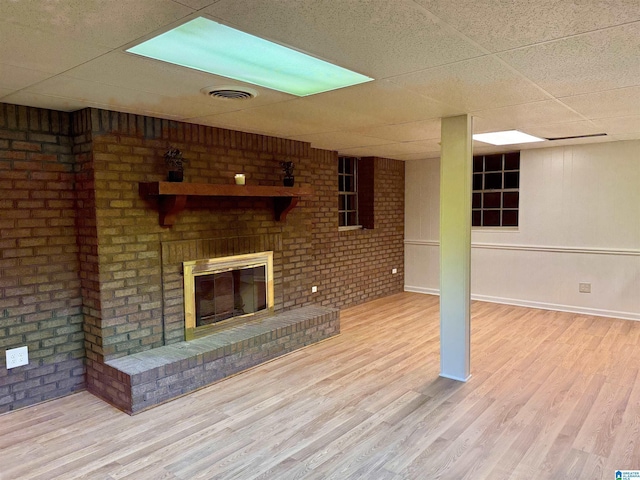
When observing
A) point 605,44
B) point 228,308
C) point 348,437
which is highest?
point 605,44

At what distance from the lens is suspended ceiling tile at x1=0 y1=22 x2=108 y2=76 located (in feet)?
5.92

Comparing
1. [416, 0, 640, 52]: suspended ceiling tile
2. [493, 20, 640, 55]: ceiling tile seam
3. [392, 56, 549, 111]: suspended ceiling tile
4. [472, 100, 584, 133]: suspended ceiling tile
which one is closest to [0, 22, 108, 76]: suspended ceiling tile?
[416, 0, 640, 52]: suspended ceiling tile

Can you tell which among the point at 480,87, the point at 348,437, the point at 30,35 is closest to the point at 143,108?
the point at 30,35

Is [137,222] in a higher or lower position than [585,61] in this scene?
lower

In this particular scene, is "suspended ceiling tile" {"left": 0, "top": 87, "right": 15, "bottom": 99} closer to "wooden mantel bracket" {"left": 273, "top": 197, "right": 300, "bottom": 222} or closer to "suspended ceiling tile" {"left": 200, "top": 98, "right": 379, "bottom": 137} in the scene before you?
A: "suspended ceiling tile" {"left": 200, "top": 98, "right": 379, "bottom": 137}

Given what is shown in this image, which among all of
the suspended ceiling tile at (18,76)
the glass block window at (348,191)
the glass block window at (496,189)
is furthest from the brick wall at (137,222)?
the glass block window at (496,189)

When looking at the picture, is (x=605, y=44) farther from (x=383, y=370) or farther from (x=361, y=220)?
(x=361, y=220)

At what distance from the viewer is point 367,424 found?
296 centimetres

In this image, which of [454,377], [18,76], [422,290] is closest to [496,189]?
[422,290]

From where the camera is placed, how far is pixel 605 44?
6.50 feet

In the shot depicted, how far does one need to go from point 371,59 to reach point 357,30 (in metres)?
0.37

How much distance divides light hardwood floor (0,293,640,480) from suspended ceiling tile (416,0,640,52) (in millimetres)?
2230

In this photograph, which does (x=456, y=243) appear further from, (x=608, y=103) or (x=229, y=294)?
(x=229, y=294)

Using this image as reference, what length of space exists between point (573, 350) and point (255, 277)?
329 centimetres
